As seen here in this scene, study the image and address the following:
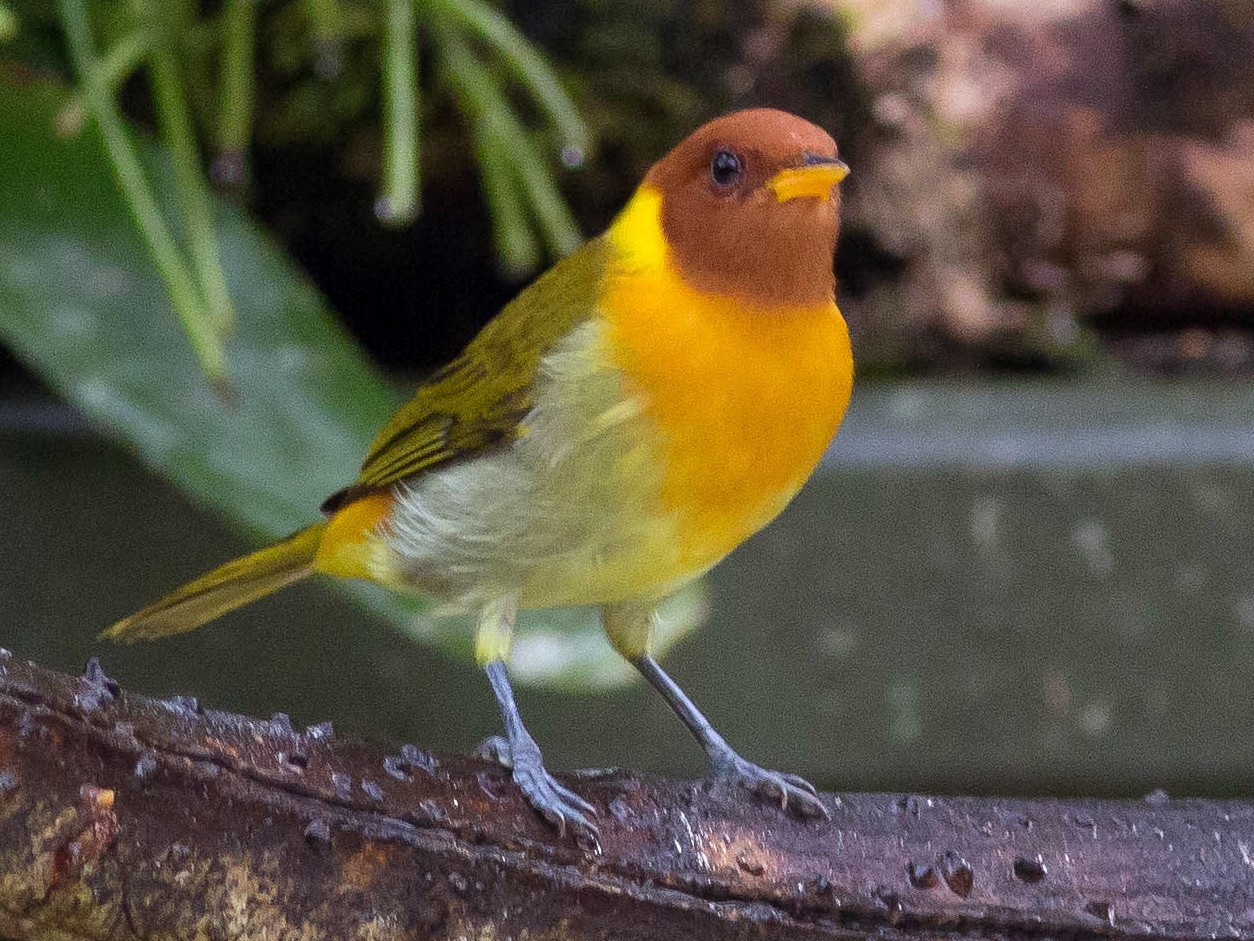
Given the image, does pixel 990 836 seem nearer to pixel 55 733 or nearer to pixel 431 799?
pixel 431 799

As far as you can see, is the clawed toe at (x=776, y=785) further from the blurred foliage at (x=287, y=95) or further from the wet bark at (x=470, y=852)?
the blurred foliage at (x=287, y=95)

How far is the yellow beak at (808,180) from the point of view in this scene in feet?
4.63

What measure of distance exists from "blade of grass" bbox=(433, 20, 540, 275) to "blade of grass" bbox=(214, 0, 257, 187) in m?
0.32

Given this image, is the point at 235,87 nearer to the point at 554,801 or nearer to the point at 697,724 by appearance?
the point at 697,724

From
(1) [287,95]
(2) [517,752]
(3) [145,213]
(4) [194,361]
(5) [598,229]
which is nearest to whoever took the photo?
(2) [517,752]

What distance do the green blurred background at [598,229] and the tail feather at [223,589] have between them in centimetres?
17

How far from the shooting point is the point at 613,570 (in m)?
1.51

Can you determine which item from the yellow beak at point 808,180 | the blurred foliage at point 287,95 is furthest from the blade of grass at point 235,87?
the yellow beak at point 808,180

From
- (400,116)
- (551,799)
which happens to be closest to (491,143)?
(400,116)

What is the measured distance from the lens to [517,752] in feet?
4.51

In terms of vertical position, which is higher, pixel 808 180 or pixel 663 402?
pixel 808 180

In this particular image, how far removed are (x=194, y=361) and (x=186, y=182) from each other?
0.27 meters

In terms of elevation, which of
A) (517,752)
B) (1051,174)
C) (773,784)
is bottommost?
(1051,174)

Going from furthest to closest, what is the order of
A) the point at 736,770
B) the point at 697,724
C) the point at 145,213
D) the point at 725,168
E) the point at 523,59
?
the point at 523,59 → the point at 145,213 → the point at 697,724 → the point at 736,770 → the point at 725,168
